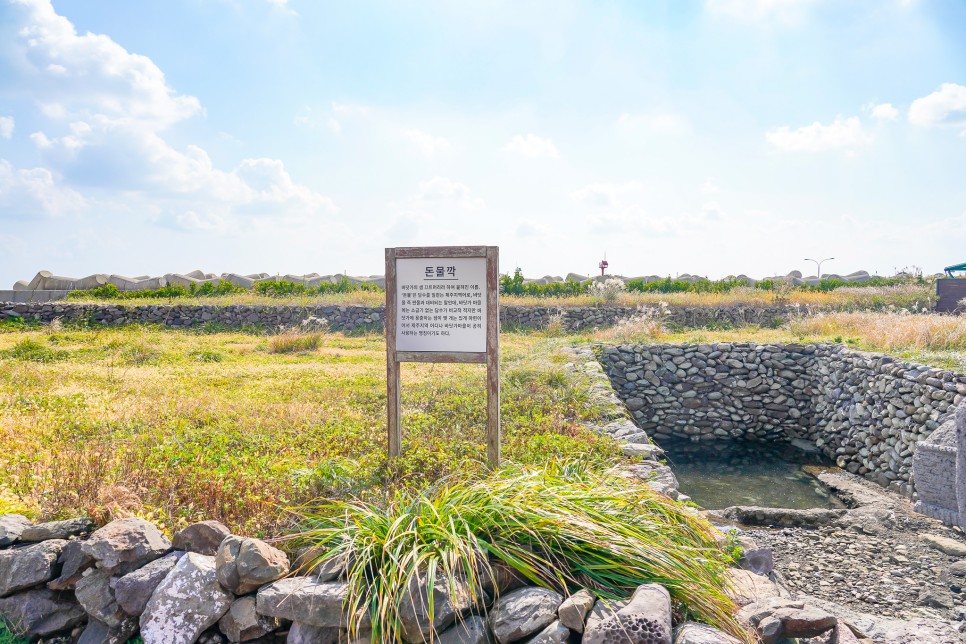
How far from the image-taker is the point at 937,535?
6645 millimetres

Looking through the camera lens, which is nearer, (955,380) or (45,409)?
(45,409)

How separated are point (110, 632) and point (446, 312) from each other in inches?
107

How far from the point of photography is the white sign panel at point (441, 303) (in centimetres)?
453

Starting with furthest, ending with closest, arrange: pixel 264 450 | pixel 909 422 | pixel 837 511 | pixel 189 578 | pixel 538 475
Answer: pixel 909 422 → pixel 837 511 → pixel 264 450 → pixel 538 475 → pixel 189 578

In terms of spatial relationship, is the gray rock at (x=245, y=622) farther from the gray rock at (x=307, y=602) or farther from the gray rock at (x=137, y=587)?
the gray rock at (x=137, y=587)

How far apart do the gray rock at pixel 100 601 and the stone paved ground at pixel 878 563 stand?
174 inches

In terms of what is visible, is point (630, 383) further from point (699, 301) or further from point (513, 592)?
point (513, 592)

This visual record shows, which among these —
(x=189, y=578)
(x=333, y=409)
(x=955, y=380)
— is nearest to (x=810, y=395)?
(x=955, y=380)

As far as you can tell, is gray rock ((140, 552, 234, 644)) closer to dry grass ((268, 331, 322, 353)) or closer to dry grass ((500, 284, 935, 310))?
dry grass ((268, 331, 322, 353))

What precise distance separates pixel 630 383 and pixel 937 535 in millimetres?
6541

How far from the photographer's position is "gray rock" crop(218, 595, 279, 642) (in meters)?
3.08

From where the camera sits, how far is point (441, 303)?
4.59 meters

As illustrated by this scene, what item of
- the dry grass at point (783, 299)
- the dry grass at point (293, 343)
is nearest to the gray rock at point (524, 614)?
the dry grass at point (293, 343)

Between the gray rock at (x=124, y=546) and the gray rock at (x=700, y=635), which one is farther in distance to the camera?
the gray rock at (x=124, y=546)
